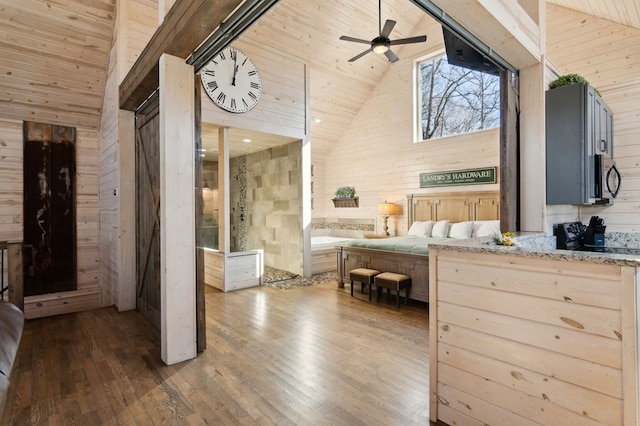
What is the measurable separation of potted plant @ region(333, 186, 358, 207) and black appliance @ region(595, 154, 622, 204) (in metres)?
5.02

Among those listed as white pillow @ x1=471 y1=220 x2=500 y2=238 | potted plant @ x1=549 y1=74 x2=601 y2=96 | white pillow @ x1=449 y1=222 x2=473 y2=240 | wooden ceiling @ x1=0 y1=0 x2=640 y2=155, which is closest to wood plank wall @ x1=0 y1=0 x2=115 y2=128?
wooden ceiling @ x1=0 y1=0 x2=640 y2=155

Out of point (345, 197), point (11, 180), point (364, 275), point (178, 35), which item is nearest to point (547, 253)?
point (178, 35)

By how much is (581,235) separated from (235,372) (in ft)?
11.3

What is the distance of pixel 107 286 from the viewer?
14.7 feet

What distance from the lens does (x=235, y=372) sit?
2529mm

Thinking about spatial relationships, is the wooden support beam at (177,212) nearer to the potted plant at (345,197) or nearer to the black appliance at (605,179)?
the black appliance at (605,179)

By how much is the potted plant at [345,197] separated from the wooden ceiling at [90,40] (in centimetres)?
240

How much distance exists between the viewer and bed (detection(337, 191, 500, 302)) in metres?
4.27

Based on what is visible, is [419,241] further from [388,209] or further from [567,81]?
[567,81]

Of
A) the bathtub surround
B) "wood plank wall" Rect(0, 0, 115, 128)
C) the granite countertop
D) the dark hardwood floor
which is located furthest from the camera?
the bathtub surround

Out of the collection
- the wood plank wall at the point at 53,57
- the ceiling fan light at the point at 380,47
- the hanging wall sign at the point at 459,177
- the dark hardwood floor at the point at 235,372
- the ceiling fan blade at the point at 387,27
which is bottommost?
the dark hardwood floor at the point at 235,372

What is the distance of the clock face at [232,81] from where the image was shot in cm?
474

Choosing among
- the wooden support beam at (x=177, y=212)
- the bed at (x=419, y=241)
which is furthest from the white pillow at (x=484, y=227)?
the wooden support beam at (x=177, y=212)

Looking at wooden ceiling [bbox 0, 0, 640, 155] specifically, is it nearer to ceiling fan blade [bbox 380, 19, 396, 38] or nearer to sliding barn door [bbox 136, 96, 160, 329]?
sliding barn door [bbox 136, 96, 160, 329]
